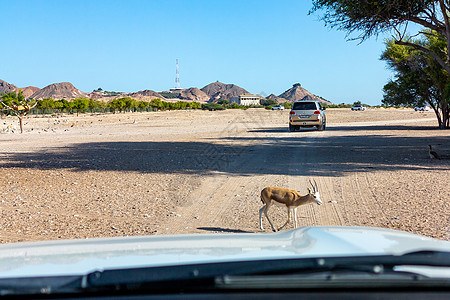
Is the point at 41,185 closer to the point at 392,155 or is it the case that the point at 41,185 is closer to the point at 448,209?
the point at 448,209

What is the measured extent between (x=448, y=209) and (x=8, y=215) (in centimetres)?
766

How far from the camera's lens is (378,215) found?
24.4 ft

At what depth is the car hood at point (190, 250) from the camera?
5.73 ft

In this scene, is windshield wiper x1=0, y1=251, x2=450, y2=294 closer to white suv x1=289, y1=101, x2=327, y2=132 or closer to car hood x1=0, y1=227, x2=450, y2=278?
car hood x1=0, y1=227, x2=450, y2=278

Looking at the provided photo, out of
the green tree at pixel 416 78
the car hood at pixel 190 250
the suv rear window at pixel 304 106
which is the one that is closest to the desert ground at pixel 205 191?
the car hood at pixel 190 250

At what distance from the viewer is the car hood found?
1746 mm

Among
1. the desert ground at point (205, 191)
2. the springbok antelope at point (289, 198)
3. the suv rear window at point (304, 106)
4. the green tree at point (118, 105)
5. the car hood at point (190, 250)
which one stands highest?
the green tree at point (118, 105)

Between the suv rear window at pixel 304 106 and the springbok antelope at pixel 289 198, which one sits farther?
the suv rear window at pixel 304 106

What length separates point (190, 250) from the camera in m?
2.09

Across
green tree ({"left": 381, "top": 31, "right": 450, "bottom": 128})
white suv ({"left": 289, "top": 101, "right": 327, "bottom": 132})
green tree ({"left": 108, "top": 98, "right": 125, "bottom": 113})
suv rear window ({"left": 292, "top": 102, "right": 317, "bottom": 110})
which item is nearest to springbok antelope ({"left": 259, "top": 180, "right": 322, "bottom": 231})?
white suv ({"left": 289, "top": 101, "right": 327, "bottom": 132})

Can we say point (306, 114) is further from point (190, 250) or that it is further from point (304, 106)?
point (190, 250)

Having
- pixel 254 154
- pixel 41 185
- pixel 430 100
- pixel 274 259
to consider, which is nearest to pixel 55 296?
pixel 274 259

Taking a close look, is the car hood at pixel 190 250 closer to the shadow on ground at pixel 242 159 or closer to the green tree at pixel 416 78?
the shadow on ground at pixel 242 159

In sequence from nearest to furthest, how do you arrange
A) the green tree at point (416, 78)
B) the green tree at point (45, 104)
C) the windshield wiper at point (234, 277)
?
the windshield wiper at point (234, 277) < the green tree at point (416, 78) < the green tree at point (45, 104)
